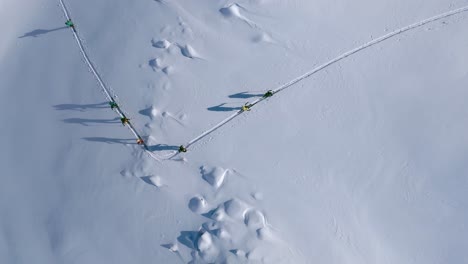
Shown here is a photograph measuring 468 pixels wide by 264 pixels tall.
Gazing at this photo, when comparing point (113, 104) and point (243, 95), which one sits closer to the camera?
point (113, 104)

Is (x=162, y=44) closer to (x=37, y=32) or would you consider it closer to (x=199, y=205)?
(x=37, y=32)

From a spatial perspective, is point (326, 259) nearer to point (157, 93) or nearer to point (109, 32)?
point (157, 93)

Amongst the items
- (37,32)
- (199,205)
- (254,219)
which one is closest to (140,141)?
(199,205)

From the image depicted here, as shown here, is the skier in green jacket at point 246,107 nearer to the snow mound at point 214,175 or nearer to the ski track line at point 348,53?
the ski track line at point 348,53

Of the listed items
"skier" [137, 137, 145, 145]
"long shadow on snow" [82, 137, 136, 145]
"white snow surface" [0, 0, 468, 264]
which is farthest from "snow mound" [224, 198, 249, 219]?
"long shadow on snow" [82, 137, 136, 145]

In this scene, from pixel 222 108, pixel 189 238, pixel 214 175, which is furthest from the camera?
pixel 222 108

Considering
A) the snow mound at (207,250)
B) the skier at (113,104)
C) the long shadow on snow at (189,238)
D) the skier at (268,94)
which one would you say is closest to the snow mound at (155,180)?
the long shadow on snow at (189,238)
